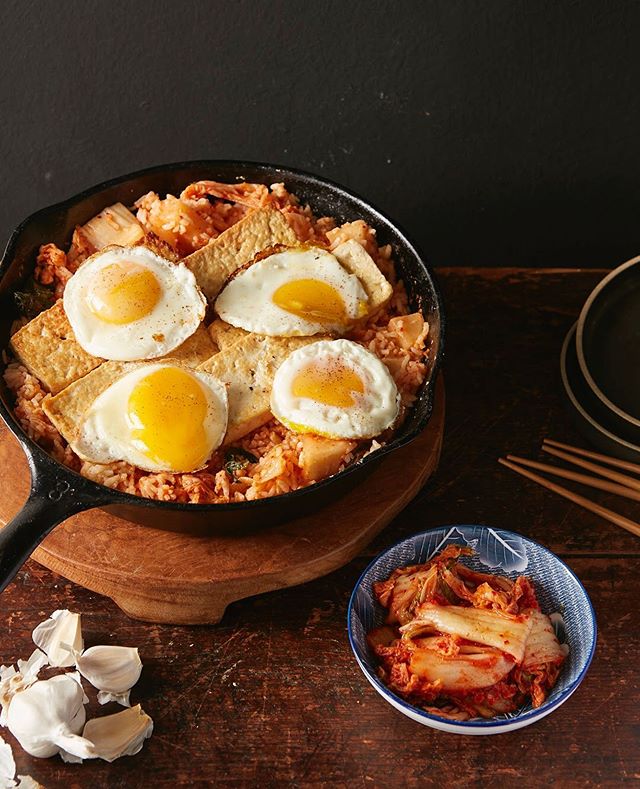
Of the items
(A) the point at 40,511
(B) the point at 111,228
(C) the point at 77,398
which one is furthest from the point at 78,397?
(B) the point at 111,228

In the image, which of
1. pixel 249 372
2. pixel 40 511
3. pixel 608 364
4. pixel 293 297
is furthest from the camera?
pixel 608 364

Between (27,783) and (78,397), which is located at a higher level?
(78,397)

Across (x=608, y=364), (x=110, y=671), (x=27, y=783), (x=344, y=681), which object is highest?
(x=608, y=364)

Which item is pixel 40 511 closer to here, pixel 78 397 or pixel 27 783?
pixel 78 397

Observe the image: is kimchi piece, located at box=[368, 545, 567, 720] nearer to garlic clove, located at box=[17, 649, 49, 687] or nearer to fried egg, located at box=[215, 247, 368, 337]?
fried egg, located at box=[215, 247, 368, 337]

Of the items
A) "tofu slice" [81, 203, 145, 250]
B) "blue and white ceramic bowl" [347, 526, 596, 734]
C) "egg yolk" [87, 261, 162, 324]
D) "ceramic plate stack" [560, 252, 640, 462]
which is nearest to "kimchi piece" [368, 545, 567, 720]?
"blue and white ceramic bowl" [347, 526, 596, 734]

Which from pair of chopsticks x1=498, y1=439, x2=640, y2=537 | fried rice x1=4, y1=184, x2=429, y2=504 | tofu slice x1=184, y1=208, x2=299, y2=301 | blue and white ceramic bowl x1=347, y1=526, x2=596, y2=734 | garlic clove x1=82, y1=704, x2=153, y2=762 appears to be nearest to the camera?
blue and white ceramic bowl x1=347, y1=526, x2=596, y2=734

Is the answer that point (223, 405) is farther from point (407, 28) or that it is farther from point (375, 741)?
point (407, 28)
